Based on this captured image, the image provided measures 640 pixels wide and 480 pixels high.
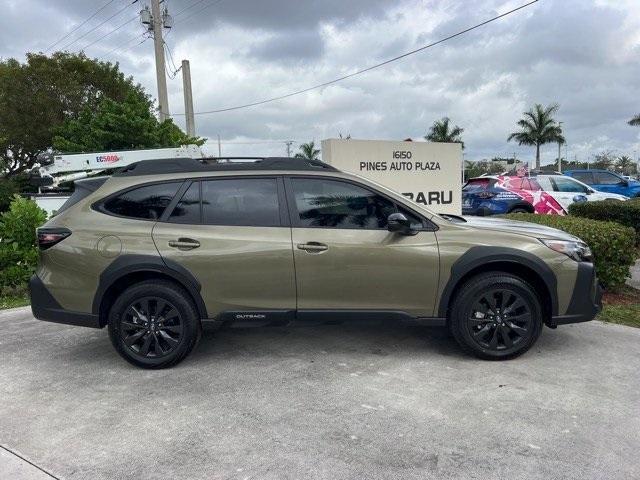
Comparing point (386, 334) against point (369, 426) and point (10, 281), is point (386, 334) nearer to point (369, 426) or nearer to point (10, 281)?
point (369, 426)

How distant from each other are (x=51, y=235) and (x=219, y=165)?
58.0 inches

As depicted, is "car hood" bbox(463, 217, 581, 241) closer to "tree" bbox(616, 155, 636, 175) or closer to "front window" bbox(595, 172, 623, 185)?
"front window" bbox(595, 172, 623, 185)

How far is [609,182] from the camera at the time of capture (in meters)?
20.4

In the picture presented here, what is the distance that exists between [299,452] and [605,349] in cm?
315

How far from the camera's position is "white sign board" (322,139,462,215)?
8.41 meters

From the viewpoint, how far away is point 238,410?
3562 mm

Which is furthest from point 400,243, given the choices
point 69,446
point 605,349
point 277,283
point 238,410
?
point 69,446

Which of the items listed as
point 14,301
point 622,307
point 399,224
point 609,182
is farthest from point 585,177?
point 14,301

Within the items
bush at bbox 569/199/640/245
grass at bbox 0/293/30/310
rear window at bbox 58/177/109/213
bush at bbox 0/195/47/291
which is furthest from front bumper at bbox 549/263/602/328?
bush at bbox 0/195/47/291

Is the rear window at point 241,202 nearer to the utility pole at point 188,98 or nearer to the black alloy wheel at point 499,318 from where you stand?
the black alloy wheel at point 499,318

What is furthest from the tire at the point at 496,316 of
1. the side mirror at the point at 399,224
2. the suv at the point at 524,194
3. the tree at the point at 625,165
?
the tree at the point at 625,165

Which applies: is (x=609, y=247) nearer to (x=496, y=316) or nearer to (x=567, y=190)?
(x=496, y=316)

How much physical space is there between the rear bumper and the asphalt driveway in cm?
45

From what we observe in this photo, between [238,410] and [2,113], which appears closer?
[238,410]
